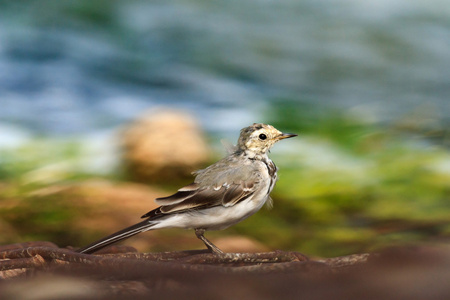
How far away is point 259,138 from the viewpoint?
3137mm

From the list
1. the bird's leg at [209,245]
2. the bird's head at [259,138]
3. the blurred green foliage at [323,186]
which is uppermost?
the blurred green foliage at [323,186]

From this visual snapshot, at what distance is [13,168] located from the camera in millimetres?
5160

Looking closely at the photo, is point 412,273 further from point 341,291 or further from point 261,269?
point 261,269

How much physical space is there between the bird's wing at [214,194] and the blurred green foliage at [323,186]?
6.05 feet

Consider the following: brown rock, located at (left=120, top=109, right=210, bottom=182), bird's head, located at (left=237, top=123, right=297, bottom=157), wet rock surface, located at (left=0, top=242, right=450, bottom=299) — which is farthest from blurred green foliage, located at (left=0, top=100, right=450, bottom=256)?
wet rock surface, located at (left=0, top=242, right=450, bottom=299)

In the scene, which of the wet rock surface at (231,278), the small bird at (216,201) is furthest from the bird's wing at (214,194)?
the wet rock surface at (231,278)

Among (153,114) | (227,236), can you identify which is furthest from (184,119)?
(227,236)

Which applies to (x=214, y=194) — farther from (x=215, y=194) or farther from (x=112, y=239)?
(x=112, y=239)

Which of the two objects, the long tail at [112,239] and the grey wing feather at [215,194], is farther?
the grey wing feather at [215,194]

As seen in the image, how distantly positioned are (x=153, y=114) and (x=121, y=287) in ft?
10.1

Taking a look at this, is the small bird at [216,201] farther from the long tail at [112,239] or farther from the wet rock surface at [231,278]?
the wet rock surface at [231,278]

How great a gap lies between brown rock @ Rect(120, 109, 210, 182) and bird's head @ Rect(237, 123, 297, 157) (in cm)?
187

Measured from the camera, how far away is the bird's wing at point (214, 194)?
9.80 feet

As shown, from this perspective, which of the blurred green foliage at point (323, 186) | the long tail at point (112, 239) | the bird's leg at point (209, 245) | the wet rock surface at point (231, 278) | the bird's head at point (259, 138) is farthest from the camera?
the blurred green foliage at point (323, 186)
